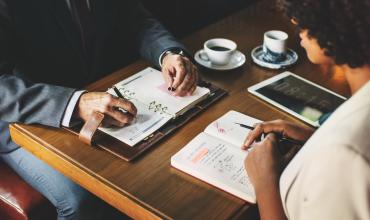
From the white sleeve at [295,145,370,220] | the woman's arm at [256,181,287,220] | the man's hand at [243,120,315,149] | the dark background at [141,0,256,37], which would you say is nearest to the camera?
the white sleeve at [295,145,370,220]

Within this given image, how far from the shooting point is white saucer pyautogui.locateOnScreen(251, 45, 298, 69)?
5.09 feet

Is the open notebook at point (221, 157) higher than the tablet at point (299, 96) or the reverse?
higher

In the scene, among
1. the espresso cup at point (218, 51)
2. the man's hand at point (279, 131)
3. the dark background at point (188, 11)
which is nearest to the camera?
the man's hand at point (279, 131)

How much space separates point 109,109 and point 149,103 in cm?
15

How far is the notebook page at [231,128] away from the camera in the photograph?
3.86 ft

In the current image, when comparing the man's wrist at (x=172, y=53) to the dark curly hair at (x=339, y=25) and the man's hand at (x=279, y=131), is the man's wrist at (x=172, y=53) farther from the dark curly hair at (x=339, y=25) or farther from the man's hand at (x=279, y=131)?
the dark curly hair at (x=339, y=25)

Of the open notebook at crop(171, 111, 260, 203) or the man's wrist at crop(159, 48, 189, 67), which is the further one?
the man's wrist at crop(159, 48, 189, 67)

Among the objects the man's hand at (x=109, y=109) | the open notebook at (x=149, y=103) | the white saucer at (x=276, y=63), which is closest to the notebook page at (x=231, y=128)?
the open notebook at (x=149, y=103)

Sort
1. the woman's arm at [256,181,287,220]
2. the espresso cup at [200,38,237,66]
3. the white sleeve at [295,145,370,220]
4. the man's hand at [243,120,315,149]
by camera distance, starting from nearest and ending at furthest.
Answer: the white sleeve at [295,145,370,220] → the woman's arm at [256,181,287,220] → the man's hand at [243,120,315,149] → the espresso cup at [200,38,237,66]

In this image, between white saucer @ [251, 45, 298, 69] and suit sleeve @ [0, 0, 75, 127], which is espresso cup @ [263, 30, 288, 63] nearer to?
white saucer @ [251, 45, 298, 69]

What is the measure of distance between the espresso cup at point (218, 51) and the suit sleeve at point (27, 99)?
0.50 metres

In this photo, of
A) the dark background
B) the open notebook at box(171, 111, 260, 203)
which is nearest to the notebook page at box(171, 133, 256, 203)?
the open notebook at box(171, 111, 260, 203)

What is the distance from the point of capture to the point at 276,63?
1.56 metres

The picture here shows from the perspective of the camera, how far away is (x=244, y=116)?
1.28 m
